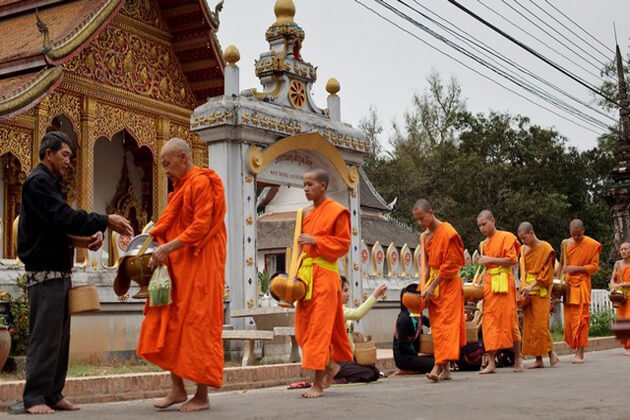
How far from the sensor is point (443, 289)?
28.7 ft

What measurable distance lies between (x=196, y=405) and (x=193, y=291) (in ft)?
2.35

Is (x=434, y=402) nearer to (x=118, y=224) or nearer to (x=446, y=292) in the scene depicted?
(x=118, y=224)

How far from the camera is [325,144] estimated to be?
11.4m

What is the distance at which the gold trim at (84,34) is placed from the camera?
43.3 ft

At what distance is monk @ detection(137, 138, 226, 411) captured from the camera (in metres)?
5.68

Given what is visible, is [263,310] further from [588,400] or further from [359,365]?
[588,400]

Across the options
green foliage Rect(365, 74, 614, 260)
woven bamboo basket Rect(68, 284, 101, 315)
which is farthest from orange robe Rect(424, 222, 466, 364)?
green foliage Rect(365, 74, 614, 260)

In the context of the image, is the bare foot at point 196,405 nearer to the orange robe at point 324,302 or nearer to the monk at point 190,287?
the monk at point 190,287

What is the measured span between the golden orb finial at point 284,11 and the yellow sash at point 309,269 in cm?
549

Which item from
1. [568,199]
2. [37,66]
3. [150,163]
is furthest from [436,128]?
[37,66]

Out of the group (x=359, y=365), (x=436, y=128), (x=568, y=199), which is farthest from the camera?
(x=436, y=128)

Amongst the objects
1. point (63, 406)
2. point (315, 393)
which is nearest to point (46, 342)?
point (63, 406)

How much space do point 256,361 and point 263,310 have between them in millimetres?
564

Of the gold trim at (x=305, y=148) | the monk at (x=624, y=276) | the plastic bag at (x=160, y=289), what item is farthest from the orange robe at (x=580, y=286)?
the plastic bag at (x=160, y=289)
